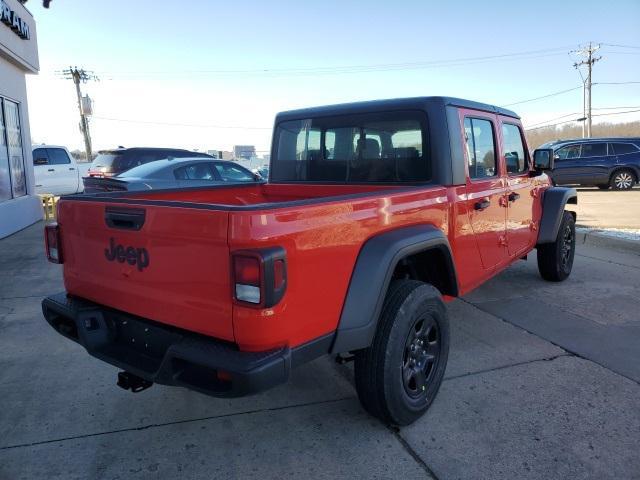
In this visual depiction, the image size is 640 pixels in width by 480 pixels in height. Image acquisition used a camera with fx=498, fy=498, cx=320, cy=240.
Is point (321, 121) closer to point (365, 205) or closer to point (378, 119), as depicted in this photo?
point (378, 119)

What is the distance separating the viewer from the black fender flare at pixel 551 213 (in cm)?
516

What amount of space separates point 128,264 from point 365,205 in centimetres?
123

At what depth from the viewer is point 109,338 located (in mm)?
2680

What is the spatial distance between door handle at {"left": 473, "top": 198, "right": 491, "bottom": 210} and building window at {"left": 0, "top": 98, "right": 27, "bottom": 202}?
956 cm

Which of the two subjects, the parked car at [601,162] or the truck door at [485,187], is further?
the parked car at [601,162]

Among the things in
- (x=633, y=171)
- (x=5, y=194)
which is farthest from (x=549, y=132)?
(x=5, y=194)

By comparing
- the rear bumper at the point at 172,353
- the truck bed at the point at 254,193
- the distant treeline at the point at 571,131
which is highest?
the distant treeline at the point at 571,131

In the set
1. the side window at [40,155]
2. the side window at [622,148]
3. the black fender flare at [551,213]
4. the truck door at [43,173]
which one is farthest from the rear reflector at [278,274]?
the side window at [622,148]

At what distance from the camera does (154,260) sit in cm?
236

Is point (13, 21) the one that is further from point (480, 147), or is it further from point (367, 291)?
point (367, 291)

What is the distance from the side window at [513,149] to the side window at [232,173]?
5.60 metres

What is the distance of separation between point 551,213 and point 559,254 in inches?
26.4

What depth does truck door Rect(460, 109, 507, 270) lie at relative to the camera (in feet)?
11.9

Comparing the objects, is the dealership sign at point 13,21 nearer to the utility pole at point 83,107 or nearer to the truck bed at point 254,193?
the truck bed at point 254,193
